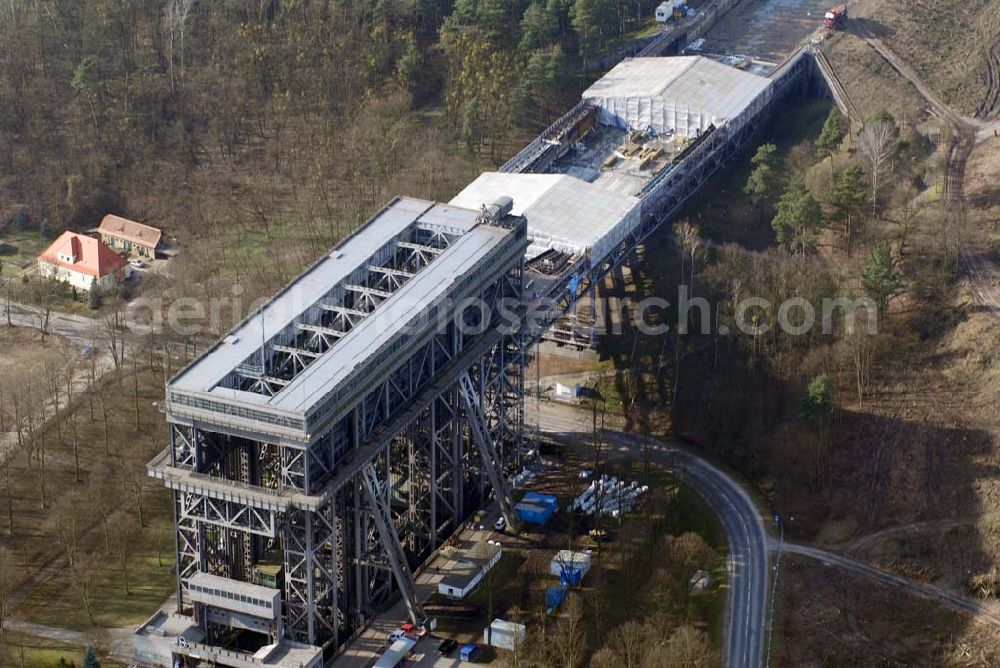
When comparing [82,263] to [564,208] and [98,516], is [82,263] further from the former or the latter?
[564,208]

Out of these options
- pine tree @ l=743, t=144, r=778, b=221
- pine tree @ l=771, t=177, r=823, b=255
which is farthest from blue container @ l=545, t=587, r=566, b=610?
pine tree @ l=743, t=144, r=778, b=221

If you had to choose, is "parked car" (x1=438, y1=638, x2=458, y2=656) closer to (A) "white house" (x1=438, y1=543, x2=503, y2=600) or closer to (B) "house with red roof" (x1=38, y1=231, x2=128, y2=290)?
(A) "white house" (x1=438, y1=543, x2=503, y2=600)

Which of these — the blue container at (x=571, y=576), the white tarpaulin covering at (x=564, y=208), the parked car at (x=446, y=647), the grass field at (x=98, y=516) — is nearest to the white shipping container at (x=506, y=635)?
the parked car at (x=446, y=647)

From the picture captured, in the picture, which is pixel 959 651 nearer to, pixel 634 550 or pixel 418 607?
pixel 634 550

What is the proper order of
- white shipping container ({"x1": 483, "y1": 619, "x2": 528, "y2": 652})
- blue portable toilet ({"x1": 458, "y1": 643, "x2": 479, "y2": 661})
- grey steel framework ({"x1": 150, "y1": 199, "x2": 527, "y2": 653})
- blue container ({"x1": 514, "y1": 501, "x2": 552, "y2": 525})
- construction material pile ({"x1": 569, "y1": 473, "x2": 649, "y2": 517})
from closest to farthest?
1. grey steel framework ({"x1": 150, "y1": 199, "x2": 527, "y2": 653})
2. blue portable toilet ({"x1": 458, "y1": 643, "x2": 479, "y2": 661})
3. white shipping container ({"x1": 483, "y1": 619, "x2": 528, "y2": 652})
4. blue container ({"x1": 514, "y1": 501, "x2": 552, "y2": 525})
5. construction material pile ({"x1": 569, "y1": 473, "x2": 649, "y2": 517})

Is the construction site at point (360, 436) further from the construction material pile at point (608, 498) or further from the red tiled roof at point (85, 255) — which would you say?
the red tiled roof at point (85, 255)

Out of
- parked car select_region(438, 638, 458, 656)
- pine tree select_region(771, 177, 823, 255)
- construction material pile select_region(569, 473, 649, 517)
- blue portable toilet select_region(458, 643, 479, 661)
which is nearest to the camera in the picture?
blue portable toilet select_region(458, 643, 479, 661)

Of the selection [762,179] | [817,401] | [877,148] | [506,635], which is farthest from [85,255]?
[877,148]
